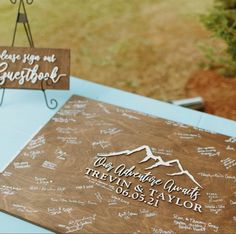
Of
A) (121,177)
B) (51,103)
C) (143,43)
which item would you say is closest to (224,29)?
(143,43)

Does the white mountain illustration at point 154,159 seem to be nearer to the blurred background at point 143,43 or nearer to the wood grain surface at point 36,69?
the wood grain surface at point 36,69

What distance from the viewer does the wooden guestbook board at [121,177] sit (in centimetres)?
202

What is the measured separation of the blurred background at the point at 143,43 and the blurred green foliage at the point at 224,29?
12 millimetres

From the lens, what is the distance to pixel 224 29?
3.53 meters

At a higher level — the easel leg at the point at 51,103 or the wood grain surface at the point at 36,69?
the wood grain surface at the point at 36,69

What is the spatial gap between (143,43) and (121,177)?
6.56 ft

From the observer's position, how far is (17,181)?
2.17 meters

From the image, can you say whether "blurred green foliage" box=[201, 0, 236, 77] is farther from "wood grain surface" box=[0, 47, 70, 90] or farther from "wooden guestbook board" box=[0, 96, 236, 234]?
"wood grain surface" box=[0, 47, 70, 90]

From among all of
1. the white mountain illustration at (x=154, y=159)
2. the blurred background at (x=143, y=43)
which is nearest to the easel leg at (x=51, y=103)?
the white mountain illustration at (x=154, y=159)

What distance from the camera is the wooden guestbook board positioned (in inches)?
79.6

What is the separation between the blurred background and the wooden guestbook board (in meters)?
1.03

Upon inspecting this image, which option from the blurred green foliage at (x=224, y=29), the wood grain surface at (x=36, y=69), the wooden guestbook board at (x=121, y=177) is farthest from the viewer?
the blurred green foliage at (x=224, y=29)

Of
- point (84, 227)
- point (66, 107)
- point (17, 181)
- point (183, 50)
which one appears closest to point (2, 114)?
point (66, 107)

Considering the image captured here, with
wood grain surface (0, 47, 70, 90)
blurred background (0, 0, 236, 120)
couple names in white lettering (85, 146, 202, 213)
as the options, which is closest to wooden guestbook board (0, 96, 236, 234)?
couple names in white lettering (85, 146, 202, 213)
